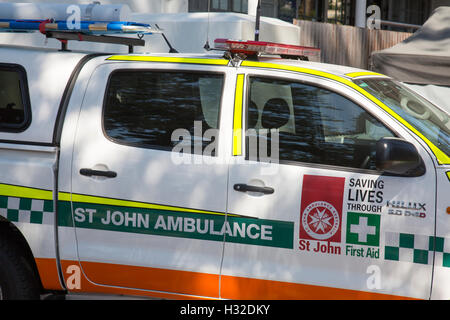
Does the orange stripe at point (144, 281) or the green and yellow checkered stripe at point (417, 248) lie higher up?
the green and yellow checkered stripe at point (417, 248)

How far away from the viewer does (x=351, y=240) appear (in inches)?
151

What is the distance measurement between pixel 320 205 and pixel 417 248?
557mm

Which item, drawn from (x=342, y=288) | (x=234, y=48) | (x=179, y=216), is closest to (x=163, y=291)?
(x=179, y=216)

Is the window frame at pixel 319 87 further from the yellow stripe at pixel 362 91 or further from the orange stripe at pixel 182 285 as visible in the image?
the orange stripe at pixel 182 285

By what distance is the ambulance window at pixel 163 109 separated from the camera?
418 centimetres

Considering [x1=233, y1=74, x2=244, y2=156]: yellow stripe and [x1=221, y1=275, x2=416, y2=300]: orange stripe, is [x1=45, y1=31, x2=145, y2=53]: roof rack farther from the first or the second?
[x1=221, y1=275, x2=416, y2=300]: orange stripe

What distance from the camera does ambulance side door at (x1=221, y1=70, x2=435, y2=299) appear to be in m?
3.77

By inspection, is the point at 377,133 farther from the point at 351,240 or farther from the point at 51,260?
the point at 51,260

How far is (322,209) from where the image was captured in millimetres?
3861

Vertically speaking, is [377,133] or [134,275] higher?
[377,133]

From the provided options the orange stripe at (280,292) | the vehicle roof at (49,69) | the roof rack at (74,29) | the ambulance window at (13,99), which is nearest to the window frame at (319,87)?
the vehicle roof at (49,69)

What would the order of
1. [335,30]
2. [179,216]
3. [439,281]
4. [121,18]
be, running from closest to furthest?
1. [439,281]
2. [179,216]
3. [121,18]
4. [335,30]

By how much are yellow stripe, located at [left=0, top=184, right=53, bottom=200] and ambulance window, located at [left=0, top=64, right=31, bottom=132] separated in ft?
1.16

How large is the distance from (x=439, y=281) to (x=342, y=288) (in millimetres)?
507
